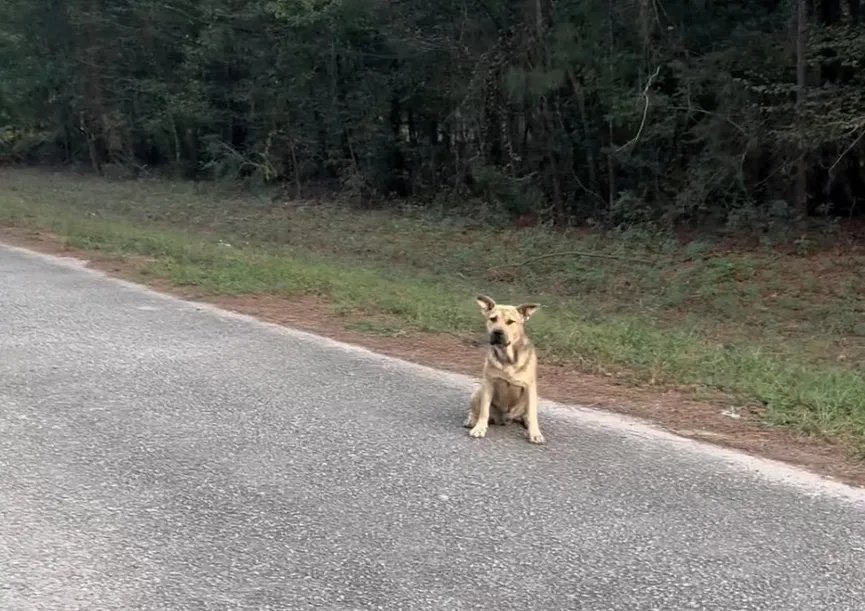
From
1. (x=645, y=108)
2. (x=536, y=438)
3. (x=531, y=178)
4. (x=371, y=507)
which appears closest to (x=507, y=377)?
(x=536, y=438)

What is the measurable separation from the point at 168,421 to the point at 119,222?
14627mm

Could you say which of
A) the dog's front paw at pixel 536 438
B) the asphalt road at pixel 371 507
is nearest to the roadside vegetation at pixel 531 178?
the asphalt road at pixel 371 507

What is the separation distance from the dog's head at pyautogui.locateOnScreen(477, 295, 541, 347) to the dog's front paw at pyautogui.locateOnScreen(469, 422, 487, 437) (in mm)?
475

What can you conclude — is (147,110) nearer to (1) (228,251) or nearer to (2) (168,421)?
(1) (228,251)

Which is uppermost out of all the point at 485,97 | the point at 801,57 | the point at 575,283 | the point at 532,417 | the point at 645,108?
the point at 801,57

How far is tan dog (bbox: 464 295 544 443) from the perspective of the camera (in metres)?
5.55

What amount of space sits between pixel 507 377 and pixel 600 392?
1364 mm

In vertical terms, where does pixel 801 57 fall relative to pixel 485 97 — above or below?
above

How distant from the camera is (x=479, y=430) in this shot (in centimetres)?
564

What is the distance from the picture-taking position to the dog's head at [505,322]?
555 cm

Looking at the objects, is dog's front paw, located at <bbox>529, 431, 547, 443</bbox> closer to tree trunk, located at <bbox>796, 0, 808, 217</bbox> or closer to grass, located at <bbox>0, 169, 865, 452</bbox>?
grass, located at <bbox>0, 169, 865, 452</bbox>

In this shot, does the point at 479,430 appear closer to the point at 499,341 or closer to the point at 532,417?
the point at 532,417

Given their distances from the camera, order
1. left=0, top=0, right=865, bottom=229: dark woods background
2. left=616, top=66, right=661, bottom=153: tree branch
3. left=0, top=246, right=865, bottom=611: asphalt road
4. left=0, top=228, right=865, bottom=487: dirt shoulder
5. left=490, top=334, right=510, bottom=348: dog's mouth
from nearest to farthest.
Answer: left=0, top=246, right=865, bottom=611: asphalt road
left=0, top=228, right=865, bottom=487: dirt shoulder
left=490, top=334, right=510, bottom=348: dog's mouth
left=0, top=0, right=865, bottom=229: dark woods background
left=616, top=66, right=661, bottom=153: tree branch

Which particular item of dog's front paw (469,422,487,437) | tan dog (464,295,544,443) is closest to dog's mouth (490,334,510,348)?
tan dog (464,295,544,443)
